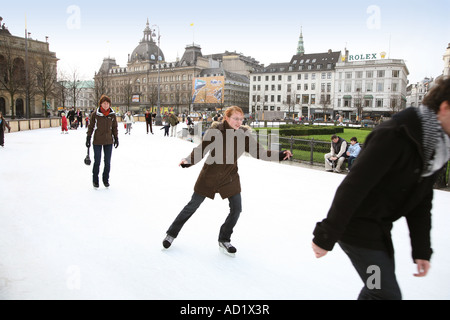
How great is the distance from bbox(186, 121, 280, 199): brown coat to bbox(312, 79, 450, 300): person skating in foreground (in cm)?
184

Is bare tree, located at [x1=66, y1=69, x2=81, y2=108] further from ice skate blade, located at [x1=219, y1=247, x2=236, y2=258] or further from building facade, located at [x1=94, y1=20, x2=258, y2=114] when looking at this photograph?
building facade, located at [x1=94, y1=20, x2=258, y2=114]

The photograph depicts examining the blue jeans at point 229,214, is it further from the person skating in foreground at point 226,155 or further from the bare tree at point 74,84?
the bare tree at point 74,84

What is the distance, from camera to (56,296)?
2.90 meters

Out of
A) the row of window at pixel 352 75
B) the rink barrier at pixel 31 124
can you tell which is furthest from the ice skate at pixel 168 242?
the row of window at pixel 352 75

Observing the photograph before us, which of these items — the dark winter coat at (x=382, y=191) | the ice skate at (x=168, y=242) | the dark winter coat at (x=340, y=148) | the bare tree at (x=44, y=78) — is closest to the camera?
the dark winter coat at (x=382, y=191)

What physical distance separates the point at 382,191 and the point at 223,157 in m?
2.03

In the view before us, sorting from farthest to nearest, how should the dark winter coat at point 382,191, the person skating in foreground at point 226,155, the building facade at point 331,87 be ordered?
the building facade at point 331,87
the person skating in foreground at point 226,155
the dark winter coat at point 382,191

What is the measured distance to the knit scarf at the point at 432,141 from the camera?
165cm

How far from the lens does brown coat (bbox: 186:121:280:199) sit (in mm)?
3615

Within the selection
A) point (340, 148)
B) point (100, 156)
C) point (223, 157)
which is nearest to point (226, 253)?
point (223, 157)

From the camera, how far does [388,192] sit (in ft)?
5.70

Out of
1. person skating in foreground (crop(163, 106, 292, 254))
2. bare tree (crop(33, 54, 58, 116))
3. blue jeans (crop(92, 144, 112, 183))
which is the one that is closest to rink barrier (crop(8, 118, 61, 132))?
bare tree (crop(33, 54, 58, 116))

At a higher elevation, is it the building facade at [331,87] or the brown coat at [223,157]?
the building facade at [331,87]
